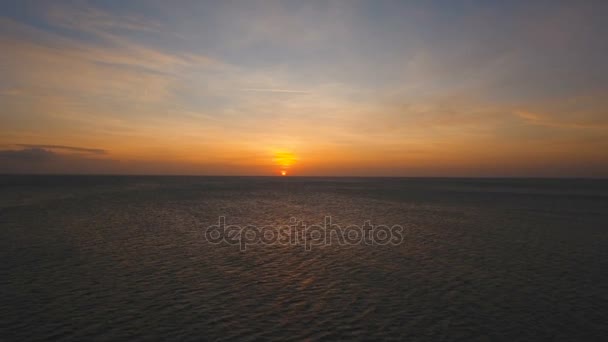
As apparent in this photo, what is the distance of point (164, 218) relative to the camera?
191 ft

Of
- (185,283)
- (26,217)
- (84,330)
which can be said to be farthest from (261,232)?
(26,217)

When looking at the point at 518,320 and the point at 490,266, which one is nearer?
the point at 518,320

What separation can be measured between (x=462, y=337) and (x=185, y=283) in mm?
17329

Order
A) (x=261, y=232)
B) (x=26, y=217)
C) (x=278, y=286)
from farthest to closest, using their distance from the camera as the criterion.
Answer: (x=26, y=217)
(x=261, y=232)
(x=278, y=286)

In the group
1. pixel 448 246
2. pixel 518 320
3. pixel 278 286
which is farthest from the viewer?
pixel 448 246

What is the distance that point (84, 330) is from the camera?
1644cm

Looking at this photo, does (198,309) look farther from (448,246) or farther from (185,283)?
(448,246)

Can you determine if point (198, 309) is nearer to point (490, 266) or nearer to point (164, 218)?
point (490, 266)

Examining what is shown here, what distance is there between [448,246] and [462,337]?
22401mm

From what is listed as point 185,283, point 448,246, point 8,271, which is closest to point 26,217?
point 8,271

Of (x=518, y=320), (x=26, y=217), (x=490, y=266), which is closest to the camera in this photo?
(x=518, y=320)

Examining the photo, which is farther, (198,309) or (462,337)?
(198,309)

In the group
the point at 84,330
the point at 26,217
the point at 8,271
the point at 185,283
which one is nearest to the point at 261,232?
the point at 185,283

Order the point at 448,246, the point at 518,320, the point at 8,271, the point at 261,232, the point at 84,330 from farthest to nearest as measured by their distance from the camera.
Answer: the point at 261,232 < the point at 448,246 < the point at 8,271 < the point at 518,320 < the point at 84,330
